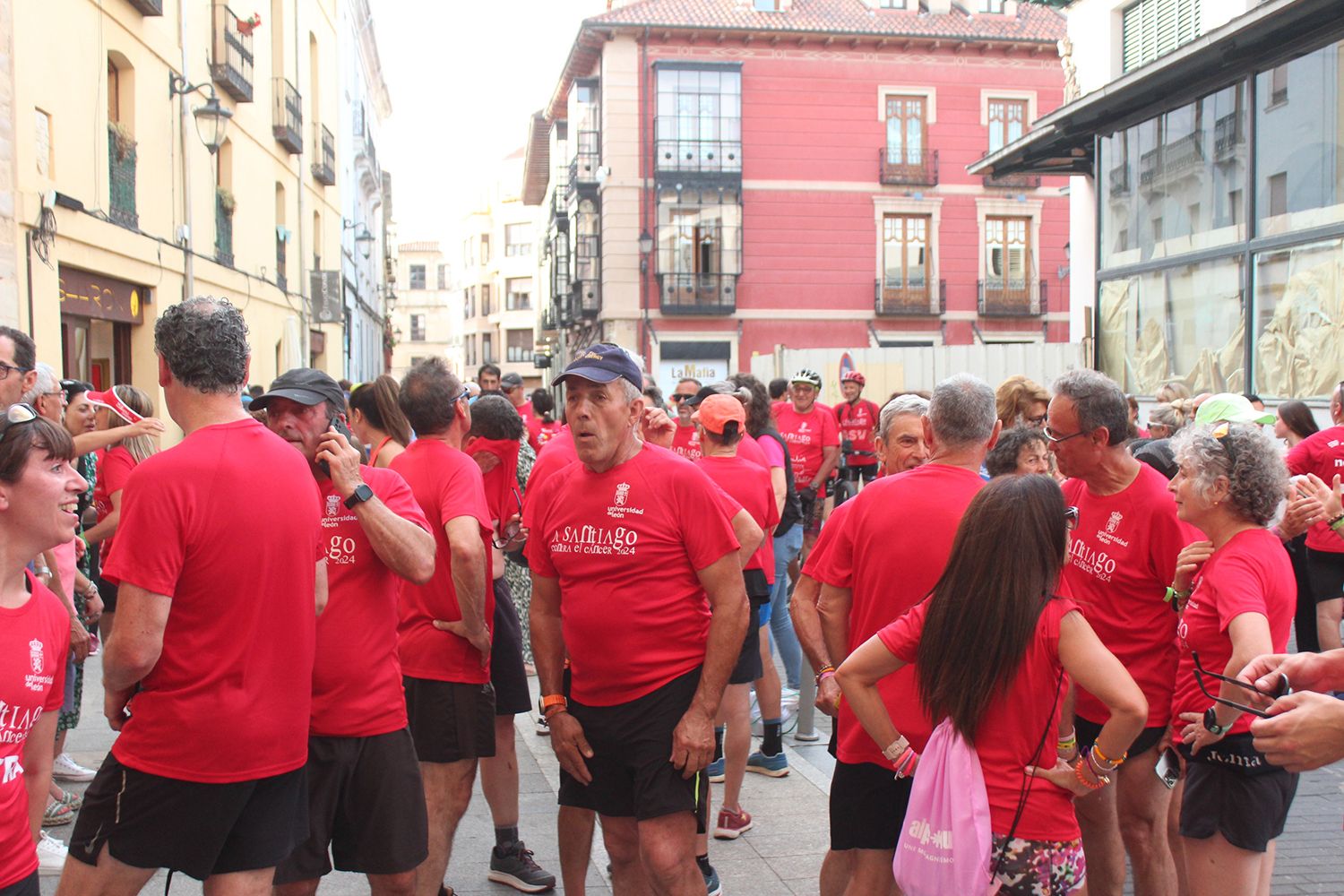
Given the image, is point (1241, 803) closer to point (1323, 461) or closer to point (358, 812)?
point (358, 812)

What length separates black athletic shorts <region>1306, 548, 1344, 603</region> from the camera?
7.43m

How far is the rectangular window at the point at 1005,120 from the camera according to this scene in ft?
112

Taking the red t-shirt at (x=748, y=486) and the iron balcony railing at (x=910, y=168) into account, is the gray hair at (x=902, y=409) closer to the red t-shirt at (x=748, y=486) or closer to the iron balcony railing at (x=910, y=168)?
the red t-shirt at (x=748, y=486)

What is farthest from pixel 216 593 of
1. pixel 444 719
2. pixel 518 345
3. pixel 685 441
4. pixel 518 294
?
pixel 518 294

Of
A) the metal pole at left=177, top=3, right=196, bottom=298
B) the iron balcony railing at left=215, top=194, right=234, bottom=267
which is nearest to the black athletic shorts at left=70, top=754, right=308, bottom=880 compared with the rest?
the metal pole at left=177, top=3, right=196, bottom=298

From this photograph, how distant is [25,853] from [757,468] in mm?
3842

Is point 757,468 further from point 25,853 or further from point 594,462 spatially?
point 25,853

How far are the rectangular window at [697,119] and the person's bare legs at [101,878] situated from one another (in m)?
30.9

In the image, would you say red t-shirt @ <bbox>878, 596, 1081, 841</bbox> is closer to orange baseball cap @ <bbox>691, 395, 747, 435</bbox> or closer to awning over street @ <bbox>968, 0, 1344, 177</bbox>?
orange baseball cap @ <bbox>691, 395, 747, 435</bbox>

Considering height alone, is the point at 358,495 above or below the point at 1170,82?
below

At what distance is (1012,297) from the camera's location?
34344 millimetres

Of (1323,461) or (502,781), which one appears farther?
(1323,461)

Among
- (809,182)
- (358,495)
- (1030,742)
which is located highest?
(809,182)

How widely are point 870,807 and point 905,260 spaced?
32069 mm
